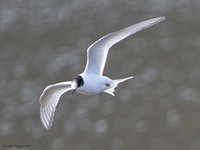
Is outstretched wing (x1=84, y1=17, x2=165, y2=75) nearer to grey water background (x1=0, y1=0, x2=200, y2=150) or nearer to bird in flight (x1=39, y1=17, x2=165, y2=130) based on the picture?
bird in flight (x1=39, y1=17, x2=165, y2=130)

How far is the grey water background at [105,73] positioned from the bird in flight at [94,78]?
12.0ft

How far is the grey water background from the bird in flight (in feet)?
12.0

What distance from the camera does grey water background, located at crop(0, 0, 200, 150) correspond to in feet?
36.7

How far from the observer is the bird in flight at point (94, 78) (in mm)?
6434

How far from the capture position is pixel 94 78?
6609 mm

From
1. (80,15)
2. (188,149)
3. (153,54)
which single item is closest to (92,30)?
(80,15)

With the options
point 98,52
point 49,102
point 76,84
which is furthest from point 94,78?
point 49,102

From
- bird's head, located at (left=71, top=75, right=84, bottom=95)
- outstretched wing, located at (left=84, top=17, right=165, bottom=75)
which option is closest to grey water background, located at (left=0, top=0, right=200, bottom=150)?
outstretched wing, located at (left=84, top=17, right=165, bottom=75)

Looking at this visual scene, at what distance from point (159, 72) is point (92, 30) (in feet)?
7.05

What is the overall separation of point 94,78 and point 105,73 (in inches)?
225

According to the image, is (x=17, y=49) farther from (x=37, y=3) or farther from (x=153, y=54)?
(x=153, y=54)

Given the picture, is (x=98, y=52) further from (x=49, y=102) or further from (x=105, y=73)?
(x=105, y=73)

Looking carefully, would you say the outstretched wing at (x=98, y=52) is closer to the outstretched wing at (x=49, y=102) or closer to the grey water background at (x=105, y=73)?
the outstretched wing at (x=49, y=102)

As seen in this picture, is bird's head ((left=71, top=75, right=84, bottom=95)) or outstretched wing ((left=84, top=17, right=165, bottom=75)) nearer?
bird's head ((left=71, top=75, right=84, bottom=95))
